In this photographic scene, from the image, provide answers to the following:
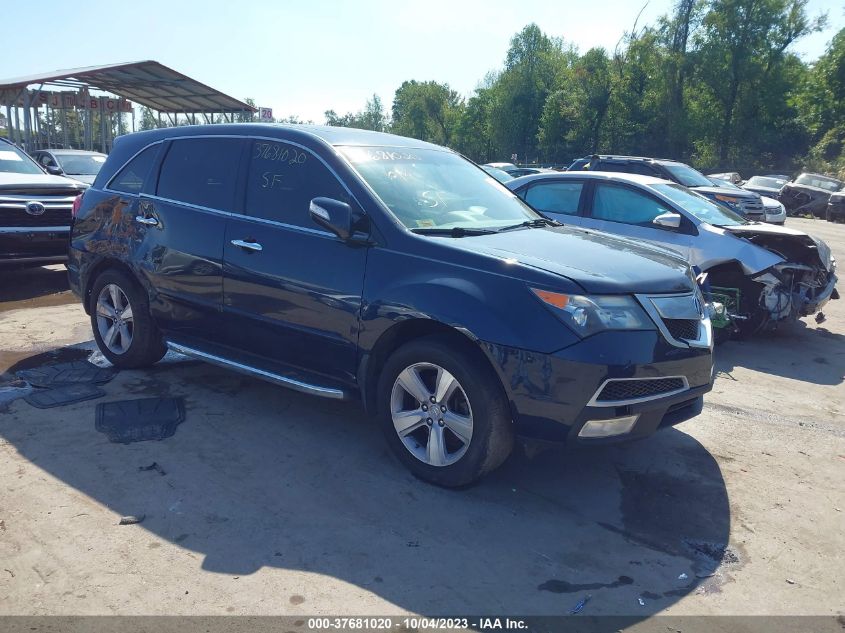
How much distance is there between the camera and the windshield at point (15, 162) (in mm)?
9555

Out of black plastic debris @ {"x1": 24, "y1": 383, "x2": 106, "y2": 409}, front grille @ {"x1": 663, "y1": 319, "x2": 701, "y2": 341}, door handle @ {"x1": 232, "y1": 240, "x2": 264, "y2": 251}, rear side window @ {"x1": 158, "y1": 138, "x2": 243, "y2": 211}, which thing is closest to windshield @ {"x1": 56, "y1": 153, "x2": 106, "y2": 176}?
rear side window @ {"x1": 158, "y1": 138, "x2": 243, "y2": 211}

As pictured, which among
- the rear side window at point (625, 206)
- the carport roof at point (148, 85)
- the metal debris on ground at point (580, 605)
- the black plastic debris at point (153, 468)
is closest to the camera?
the metal debris on ground at point (580, 605)

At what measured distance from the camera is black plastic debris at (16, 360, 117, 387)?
5305 mm

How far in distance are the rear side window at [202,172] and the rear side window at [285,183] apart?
0.19m

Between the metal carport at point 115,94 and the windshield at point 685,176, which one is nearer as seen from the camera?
the windshield at point 685,176

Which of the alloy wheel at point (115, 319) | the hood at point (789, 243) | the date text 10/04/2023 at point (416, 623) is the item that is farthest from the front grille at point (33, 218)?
the hood at point (789, 243)

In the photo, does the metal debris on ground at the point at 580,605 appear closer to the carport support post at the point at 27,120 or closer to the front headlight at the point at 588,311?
the front headlight at the point at 588,311

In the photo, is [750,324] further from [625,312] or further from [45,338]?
[45,338]

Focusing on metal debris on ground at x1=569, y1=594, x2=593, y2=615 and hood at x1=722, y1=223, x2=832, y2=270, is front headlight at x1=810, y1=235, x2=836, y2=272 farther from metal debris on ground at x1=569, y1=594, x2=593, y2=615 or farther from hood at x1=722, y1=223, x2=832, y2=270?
metal debris on ground at x1=569, y1=594, x2=593, y2=615

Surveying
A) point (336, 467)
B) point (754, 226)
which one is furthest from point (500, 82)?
point (336, 467)

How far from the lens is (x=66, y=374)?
547 centimetres

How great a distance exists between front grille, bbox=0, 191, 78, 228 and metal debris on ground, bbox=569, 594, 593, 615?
7.90 m

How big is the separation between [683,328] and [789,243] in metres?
4.46

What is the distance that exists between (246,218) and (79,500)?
1971 mm
